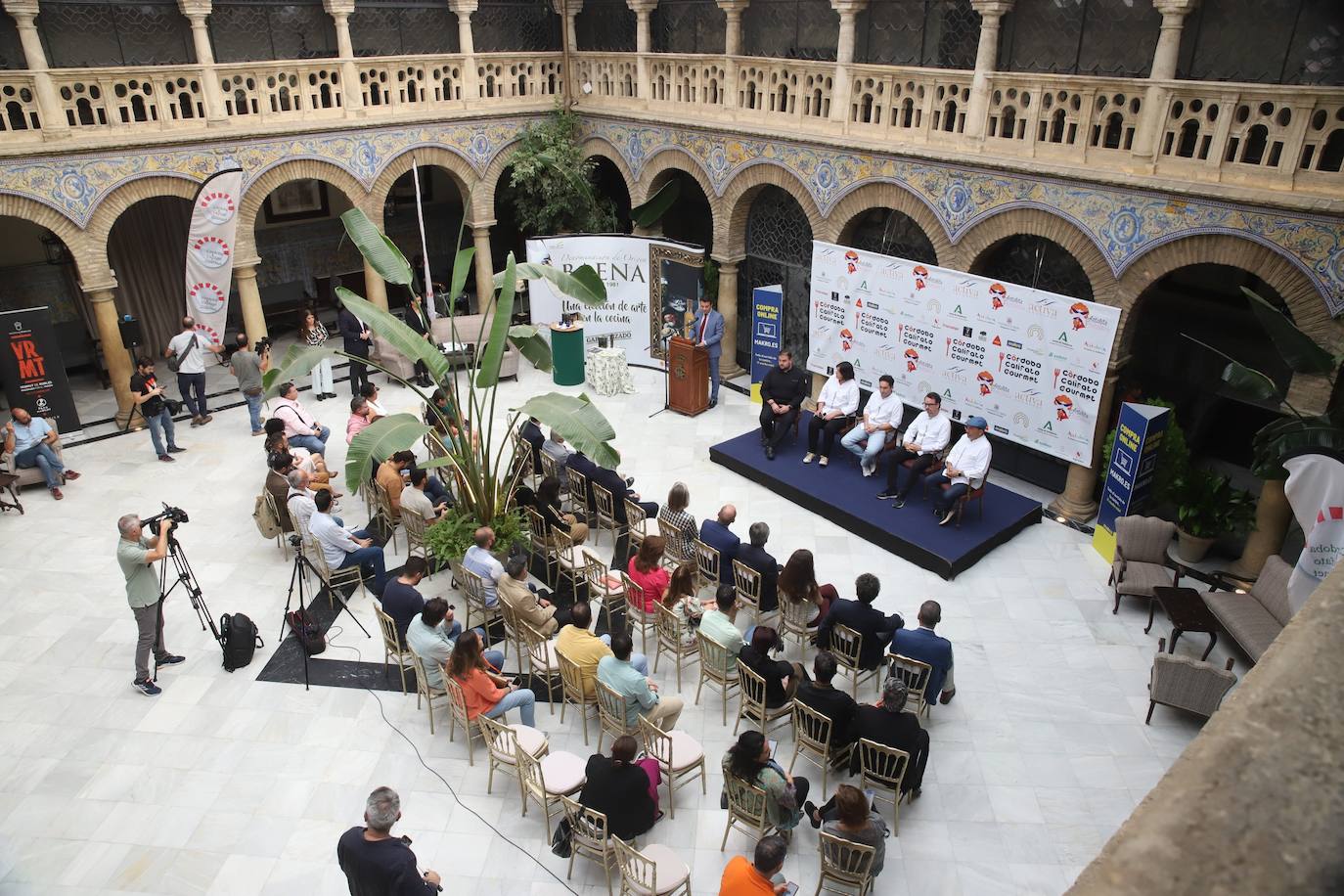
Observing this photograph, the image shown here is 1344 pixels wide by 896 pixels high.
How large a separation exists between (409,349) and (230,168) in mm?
Answer: 6907

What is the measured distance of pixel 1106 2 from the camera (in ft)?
37.9

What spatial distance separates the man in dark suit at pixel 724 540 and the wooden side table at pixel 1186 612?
171 inches

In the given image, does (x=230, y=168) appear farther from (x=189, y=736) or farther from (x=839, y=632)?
(x=839, y=632)

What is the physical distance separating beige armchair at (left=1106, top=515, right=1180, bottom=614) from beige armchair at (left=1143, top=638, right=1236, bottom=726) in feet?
6.28

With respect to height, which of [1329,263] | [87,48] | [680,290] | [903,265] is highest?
[87,48]

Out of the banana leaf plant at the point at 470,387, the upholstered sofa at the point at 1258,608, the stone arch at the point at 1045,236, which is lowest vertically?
the upholstered sofa at the point at 1258,608

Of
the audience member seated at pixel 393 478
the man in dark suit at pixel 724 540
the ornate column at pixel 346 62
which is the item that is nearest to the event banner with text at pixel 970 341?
the man in dark suit at pixel 724 540

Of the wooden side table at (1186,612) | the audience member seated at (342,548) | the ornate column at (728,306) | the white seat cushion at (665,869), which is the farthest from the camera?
the ornate column at (728,306)

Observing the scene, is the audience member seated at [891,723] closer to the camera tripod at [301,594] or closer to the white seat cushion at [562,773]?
the white seat cushion at [562,773]

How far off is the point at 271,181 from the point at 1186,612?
14.6m

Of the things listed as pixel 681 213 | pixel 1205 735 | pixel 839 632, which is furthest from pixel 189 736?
pixel 681 213

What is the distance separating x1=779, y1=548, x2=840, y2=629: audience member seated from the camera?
8961mm

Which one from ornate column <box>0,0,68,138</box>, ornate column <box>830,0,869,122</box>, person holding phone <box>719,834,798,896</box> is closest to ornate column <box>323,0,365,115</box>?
ornate column <box>0,0,68,138</box>

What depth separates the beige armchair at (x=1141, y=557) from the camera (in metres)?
10.3
